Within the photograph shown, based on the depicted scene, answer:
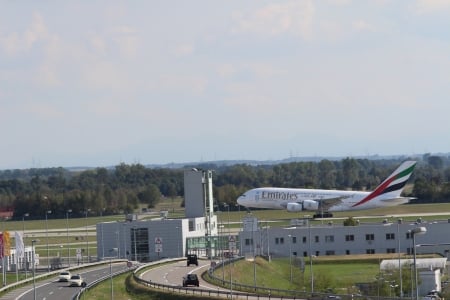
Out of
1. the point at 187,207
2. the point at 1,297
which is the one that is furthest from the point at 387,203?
the point at 1,297

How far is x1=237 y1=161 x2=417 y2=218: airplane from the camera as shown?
156875mm

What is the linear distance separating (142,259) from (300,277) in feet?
99.8

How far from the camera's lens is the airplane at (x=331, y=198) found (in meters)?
157

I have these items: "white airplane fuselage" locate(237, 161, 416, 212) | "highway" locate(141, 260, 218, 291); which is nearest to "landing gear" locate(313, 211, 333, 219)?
"white airplane fuselage" locate(237, 161, 416, 212)

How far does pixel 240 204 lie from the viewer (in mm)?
166500

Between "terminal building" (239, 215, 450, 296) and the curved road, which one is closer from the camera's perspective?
the curved road

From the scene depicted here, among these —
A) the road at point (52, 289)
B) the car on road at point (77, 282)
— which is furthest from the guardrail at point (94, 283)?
the road at point (52, 289)

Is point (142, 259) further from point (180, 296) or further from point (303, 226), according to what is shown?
point (180, 296)

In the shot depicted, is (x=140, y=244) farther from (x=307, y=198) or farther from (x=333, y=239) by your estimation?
(x=307, y=198)

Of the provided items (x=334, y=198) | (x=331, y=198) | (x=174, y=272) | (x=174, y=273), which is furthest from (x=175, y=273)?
(x=334, y=198)

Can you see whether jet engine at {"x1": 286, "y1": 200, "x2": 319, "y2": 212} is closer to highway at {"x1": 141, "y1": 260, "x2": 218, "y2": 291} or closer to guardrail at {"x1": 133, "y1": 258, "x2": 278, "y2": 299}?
highway at {"x1": 141, "y1": 260, "x2": 218, "y2": 291}

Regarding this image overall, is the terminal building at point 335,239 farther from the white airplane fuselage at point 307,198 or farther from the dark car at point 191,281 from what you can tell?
the dark car at point 191,281

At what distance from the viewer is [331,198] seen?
159000 mm

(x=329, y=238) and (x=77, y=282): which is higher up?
(x=329, y=238)
